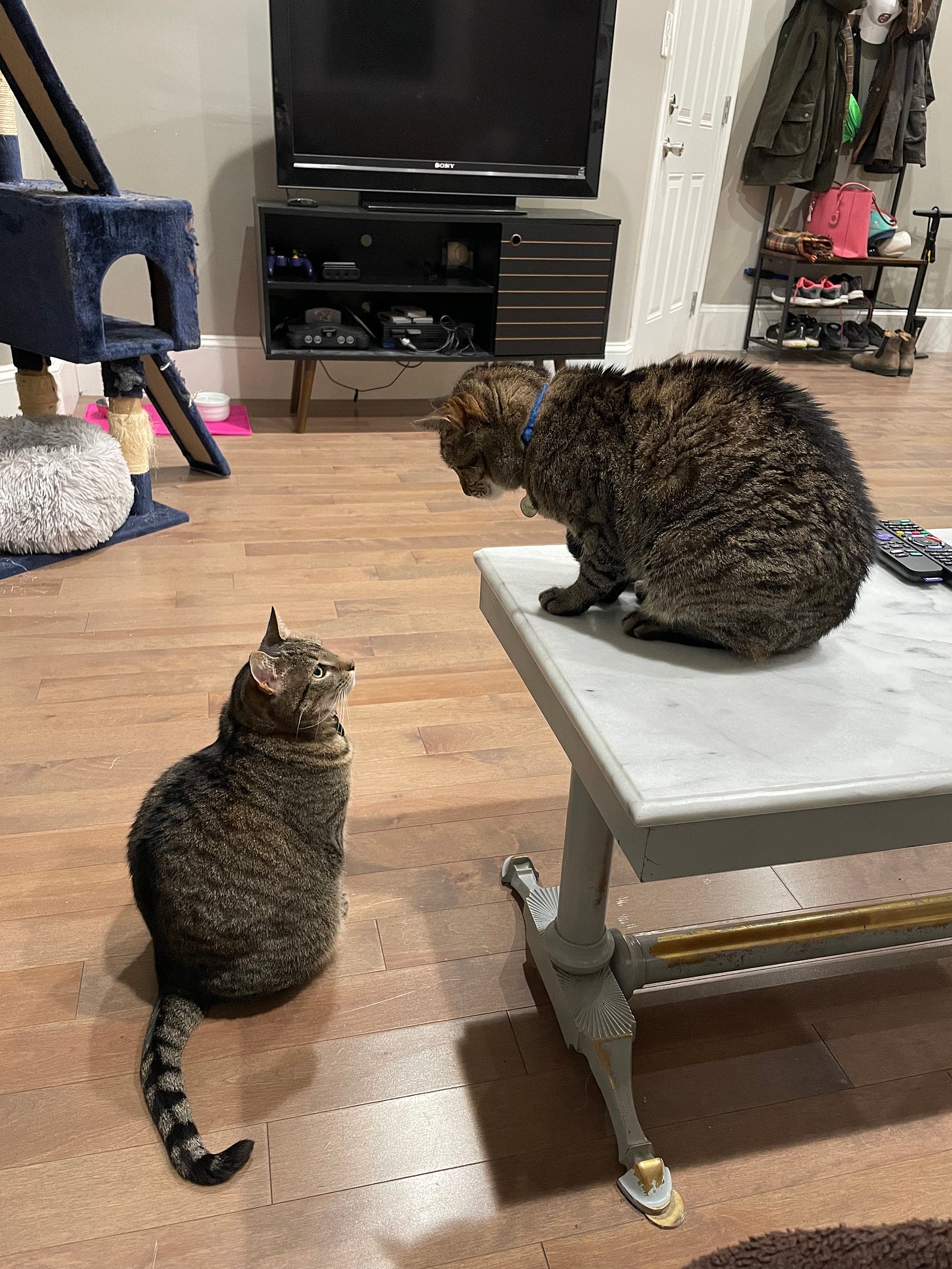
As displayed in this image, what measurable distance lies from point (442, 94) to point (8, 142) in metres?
1.61

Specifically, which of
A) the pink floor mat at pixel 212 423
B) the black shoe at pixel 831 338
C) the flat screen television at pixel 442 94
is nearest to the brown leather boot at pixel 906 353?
the black shoe at pixel 831 338

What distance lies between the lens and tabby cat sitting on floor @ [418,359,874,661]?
3.50 feet

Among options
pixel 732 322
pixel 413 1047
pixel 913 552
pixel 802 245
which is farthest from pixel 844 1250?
pixel 732 322

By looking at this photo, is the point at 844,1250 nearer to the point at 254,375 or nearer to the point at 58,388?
the point at 58,388

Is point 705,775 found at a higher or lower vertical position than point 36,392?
higher

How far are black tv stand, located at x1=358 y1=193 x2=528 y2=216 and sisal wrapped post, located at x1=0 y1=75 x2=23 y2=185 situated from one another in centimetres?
126

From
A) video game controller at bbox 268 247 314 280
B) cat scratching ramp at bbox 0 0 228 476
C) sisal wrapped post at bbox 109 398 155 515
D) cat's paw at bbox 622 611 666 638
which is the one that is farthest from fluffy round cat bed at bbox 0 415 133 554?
cat's paw at bbox 622 611 666 638

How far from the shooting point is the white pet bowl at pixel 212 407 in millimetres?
3543

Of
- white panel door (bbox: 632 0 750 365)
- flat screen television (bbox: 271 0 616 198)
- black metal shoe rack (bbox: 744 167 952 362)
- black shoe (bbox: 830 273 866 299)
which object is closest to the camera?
flat screen television (bbox: 271 0 616 198)

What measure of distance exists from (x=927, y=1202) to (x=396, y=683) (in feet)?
4.33

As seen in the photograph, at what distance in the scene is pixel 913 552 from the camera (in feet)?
4.47

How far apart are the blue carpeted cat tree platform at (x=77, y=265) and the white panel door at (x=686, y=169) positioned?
237 cm

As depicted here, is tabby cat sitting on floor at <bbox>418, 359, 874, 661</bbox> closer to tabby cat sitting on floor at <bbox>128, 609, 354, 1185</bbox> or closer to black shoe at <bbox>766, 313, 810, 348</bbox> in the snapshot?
tabby cat sitting on floor at <bbox>128, 609, 354, 1185</bbox>

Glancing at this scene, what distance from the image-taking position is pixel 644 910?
59.7 inches
